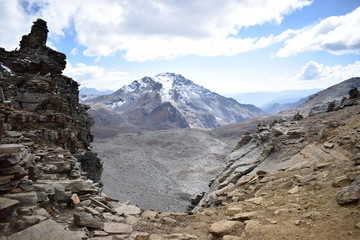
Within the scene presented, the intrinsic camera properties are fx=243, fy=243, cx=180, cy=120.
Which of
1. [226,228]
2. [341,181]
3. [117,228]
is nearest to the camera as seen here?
[226,228]

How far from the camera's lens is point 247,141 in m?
33.7

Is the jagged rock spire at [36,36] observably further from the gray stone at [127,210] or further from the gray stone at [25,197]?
the gray stone at [25,197]

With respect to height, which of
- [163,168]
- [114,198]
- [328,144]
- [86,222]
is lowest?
[163,168]

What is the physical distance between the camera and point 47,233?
23.5 ft

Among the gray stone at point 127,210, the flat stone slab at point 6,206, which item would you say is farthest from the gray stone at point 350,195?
the flat stone slab at point 6,206

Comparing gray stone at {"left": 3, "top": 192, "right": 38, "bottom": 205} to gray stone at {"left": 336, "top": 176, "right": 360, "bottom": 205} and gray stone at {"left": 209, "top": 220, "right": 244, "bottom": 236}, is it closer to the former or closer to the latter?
gray stone at {"left": 209, "top": 220, "right": 244, "bottom": 236}

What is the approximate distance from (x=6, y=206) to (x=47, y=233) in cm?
140

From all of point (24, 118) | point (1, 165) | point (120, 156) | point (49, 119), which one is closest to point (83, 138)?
point (49, 119)

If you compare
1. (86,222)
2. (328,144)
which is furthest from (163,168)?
(86,222)

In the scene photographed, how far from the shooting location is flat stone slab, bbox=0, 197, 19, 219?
6.96 metres

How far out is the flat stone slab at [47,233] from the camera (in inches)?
266

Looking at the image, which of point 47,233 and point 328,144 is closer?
point 47,233

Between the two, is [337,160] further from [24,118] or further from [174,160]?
[174,160]

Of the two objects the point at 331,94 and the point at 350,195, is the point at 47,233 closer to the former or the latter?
the point at 350,195
